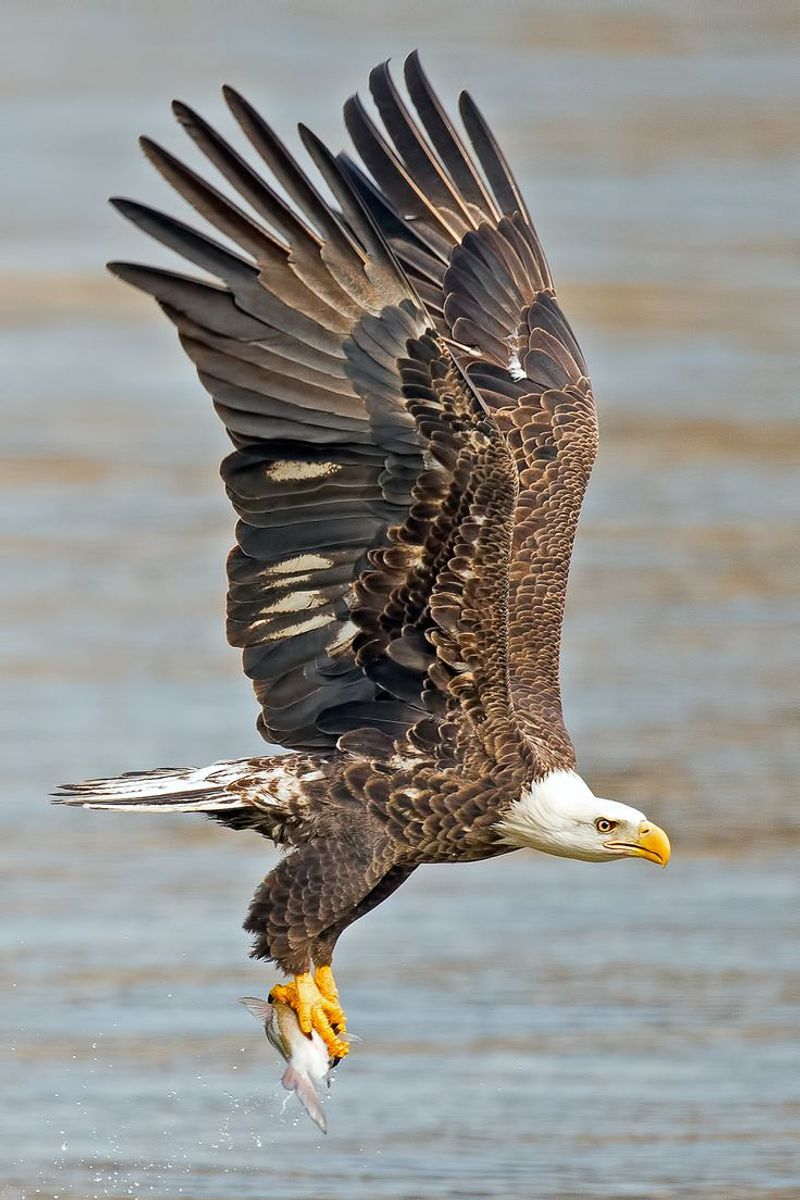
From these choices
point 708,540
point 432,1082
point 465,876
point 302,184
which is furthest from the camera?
point 708,540

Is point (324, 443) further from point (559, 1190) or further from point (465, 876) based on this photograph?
point (465, 876)

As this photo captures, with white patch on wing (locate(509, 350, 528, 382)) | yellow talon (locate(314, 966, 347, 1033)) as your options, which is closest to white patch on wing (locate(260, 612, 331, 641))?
yellow talon (locate(314, 966, 347, 1033))

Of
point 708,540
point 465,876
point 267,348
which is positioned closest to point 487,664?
point 267,348

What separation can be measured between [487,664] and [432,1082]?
1.84 m

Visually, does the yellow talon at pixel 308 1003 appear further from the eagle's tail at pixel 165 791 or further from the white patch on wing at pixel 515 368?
the white patch on wing at pixel 515 368

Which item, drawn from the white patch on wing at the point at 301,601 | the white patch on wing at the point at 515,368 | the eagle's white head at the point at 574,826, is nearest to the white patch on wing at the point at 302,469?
the white patch on wing at the point at 301,601

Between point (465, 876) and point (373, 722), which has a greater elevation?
point (373, 722)

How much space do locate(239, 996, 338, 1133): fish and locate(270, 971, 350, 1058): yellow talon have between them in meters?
0.01

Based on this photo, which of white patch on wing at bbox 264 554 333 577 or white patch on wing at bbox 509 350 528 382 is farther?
white patch on wing at bbox 509 350 528 382

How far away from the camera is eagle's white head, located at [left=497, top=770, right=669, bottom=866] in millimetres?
6816

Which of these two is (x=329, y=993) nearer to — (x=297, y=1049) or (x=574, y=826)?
(x=297, y=1049)

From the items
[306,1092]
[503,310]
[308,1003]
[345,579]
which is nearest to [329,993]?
[308,1003]

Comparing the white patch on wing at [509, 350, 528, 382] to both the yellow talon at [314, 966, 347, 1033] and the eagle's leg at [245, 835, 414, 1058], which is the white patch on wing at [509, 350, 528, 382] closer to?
the eagle's leg at [245, 835, 414, 1058]

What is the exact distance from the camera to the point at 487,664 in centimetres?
671
